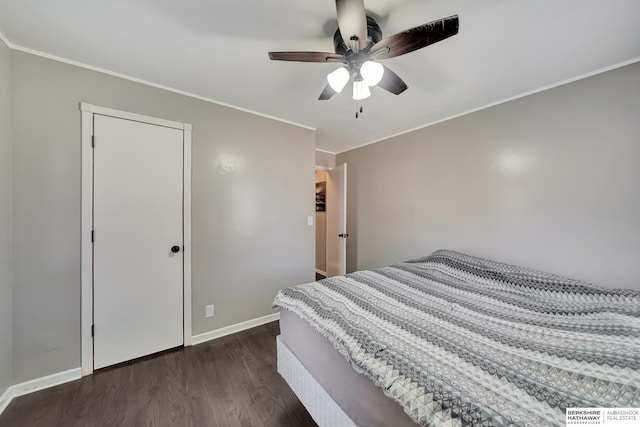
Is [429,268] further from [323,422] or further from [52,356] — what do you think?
[52,356]

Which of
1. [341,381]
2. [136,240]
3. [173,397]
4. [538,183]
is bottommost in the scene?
[173,397]

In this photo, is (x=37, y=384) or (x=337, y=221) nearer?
(x=37, y=384)

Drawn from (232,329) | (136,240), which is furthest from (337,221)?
(136,240)

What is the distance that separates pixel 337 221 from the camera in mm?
3539

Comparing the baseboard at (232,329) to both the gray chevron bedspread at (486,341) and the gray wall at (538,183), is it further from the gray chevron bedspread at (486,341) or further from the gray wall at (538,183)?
the gray wall at (538,183)

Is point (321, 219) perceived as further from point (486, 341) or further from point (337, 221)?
point (486, 341)

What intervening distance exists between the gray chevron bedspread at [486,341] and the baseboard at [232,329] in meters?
1.22

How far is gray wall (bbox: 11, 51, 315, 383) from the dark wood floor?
272mm

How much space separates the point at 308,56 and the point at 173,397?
2.40 m

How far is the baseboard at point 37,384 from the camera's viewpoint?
1512mm

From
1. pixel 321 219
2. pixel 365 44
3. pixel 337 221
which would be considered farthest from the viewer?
pixel 321 219

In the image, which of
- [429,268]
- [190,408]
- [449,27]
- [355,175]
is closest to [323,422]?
[190,408]

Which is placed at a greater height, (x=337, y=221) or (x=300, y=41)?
(x=300, y=41)

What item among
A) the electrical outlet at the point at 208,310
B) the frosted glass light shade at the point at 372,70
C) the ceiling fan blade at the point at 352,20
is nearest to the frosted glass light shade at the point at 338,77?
the frosted glass light shade at the point at 372,70
